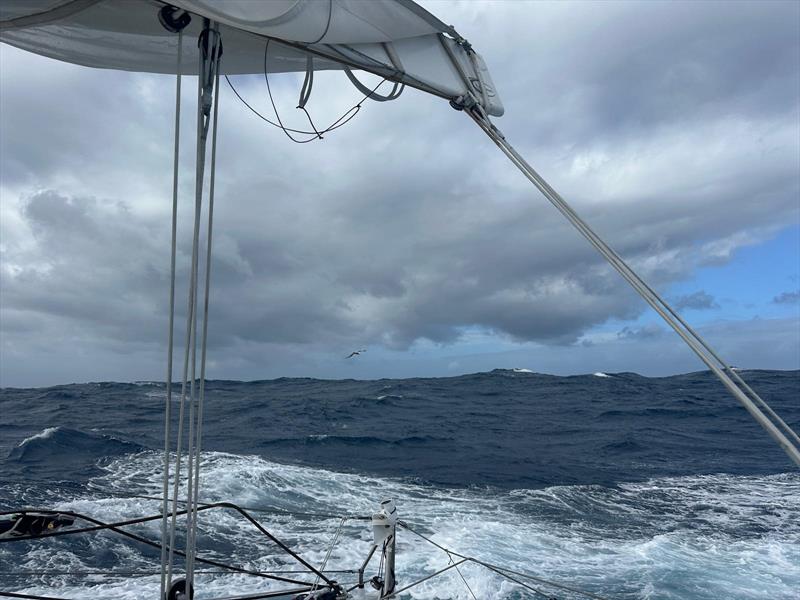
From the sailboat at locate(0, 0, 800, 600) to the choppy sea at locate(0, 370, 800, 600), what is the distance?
3.71ft

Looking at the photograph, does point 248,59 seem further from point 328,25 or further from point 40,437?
point 40,437

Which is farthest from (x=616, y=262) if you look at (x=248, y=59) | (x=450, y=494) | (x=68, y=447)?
(x=68, y=447)

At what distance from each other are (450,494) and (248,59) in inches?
386

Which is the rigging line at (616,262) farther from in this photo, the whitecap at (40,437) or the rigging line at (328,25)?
the whitecap at (40,437)

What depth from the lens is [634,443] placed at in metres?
18.6

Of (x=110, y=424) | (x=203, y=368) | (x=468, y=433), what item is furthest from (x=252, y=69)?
(x=110, y=424)

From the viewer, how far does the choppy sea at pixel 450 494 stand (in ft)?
25.6

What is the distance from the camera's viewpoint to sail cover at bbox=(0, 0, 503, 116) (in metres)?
3.64

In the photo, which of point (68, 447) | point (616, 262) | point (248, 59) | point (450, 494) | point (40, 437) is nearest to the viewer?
point (616, 262)

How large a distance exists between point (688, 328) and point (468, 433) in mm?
17196

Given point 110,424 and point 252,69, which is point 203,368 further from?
point 110,424

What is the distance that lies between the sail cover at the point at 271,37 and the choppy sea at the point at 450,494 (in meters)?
3.62

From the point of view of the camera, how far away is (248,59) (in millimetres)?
4527

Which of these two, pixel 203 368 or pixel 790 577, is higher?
pixel 203 368
